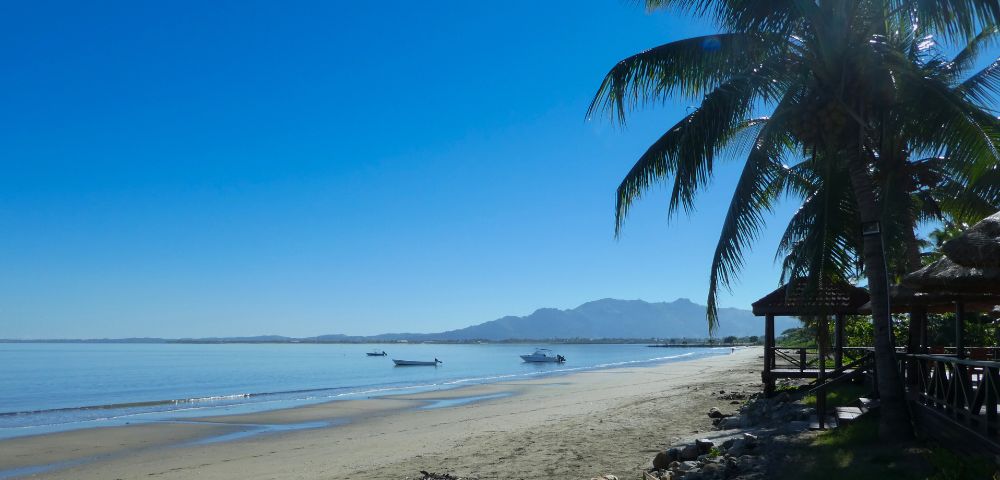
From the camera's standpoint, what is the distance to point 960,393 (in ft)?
24.2

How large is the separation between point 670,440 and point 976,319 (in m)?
A: 17.4

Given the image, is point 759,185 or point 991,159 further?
point 759,185

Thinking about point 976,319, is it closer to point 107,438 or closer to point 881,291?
point 881,291

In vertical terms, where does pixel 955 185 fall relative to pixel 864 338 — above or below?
above

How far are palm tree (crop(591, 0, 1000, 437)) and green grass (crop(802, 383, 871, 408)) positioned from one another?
514 cm

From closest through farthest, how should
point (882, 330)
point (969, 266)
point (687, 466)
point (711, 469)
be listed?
point (969, 266)
point (711, 469)
point (882, 330)
point (687, 466)

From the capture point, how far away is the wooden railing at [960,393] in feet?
20.8

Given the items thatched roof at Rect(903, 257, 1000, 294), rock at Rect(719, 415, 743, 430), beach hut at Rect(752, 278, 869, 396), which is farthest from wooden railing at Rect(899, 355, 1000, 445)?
beach hut at Rect(752, 278, 869, 396)

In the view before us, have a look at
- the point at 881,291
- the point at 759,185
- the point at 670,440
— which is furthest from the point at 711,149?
the point at 670,440

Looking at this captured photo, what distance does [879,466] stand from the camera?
308 inches

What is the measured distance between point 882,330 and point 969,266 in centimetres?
226

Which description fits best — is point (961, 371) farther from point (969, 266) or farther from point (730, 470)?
point (730, 470)

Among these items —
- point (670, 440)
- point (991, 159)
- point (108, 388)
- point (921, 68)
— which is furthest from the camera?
point (108, 388)

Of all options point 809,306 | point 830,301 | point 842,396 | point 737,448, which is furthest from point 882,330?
point 830,301
